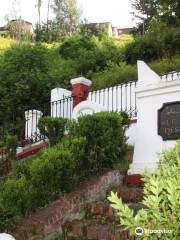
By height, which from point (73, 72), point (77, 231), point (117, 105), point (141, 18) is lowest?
point (77, 231)

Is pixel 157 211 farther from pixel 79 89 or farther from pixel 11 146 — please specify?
pixel 79 89

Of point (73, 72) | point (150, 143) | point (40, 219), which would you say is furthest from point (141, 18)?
point (40, 219)

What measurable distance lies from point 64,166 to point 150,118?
86.9 inches

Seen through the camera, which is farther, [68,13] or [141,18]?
[68,13]

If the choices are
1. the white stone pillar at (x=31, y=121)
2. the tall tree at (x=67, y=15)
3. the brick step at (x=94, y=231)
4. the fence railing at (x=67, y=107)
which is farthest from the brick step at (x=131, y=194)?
the tall tree at (x=67, y=15)

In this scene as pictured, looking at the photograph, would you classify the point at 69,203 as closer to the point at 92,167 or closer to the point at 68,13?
the point at 92,167

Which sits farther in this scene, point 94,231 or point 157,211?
point 94,231

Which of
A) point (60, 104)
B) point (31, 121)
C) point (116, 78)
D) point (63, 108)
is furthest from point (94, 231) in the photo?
point (116, 78)

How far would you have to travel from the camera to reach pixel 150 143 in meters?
9.21

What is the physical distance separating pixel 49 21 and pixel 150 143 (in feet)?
146

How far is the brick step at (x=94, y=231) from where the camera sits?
620 cm

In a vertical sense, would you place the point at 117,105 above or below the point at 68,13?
below

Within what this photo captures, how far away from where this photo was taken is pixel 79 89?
1620cm

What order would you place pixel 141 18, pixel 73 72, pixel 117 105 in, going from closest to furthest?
pixel 117 105
pixel 73 72
pixel 141 18
